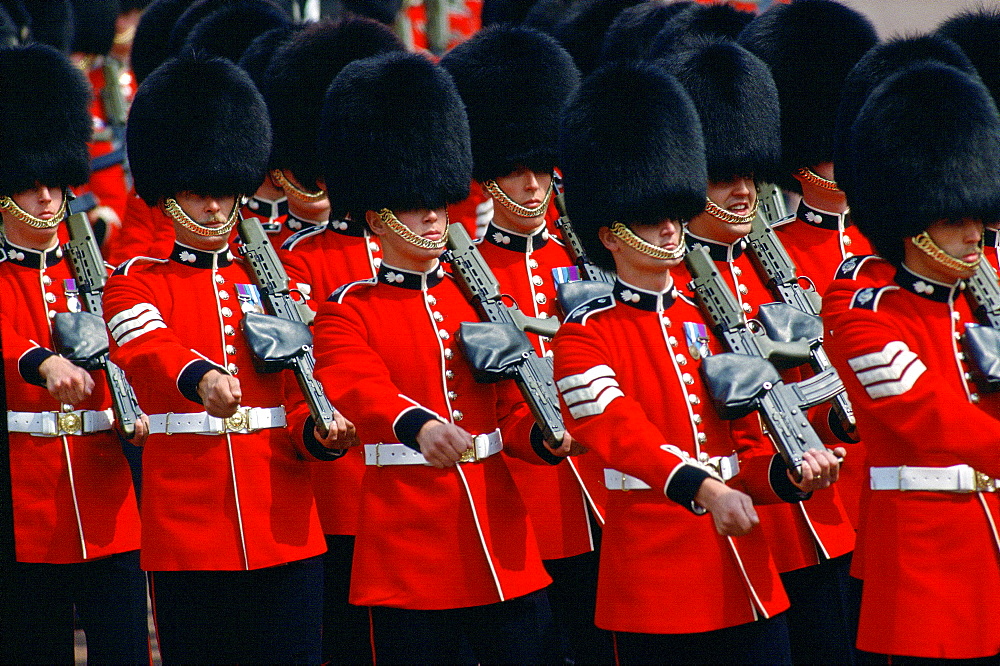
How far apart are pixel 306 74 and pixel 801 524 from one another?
234 centimetres

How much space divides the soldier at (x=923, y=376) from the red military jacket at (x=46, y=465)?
207 centimetres

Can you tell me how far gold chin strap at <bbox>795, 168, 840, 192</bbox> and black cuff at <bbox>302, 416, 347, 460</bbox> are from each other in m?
1.63

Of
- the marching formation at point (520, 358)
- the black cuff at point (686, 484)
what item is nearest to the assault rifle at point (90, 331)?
the marching formation at point (520, 358)

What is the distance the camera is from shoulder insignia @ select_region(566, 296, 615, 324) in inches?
129

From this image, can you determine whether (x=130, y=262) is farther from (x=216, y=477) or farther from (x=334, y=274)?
(x=334, y=274)

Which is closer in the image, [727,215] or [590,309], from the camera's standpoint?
[590,309]

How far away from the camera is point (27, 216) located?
4.41 meters

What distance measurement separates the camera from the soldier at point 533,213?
4219 millimetres

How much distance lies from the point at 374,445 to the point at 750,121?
1482 millimetres

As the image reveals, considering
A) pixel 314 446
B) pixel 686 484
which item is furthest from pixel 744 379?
pixel 314 446

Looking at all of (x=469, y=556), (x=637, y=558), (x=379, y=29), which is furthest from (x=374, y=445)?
(x=379, y=29)

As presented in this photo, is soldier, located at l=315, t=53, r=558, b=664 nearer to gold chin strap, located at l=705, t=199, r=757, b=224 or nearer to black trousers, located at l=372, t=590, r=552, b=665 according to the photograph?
black trousers, located at l=372, t=590, r=552, b=665

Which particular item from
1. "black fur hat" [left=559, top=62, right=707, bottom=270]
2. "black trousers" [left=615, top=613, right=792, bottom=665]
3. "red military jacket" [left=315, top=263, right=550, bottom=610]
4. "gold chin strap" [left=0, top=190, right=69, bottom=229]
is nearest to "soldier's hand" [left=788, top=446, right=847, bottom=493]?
"black trousers" [left=615, top=613, right=792, bottom=665]

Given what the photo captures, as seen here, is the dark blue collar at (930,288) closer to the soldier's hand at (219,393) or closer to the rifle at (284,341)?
the rifle at (284,341)
